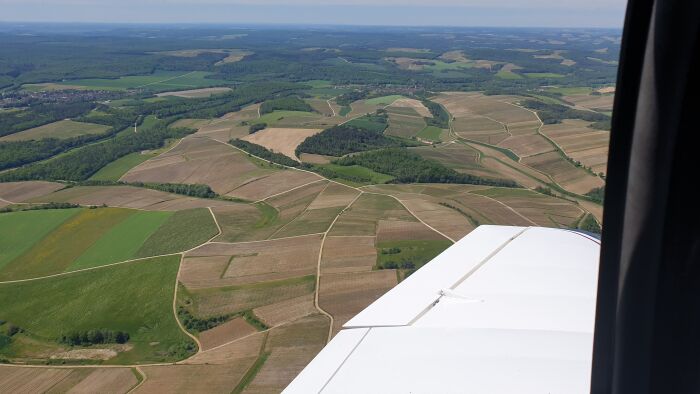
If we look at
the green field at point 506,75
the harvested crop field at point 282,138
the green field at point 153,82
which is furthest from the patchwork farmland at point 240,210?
the green field at point 506,75

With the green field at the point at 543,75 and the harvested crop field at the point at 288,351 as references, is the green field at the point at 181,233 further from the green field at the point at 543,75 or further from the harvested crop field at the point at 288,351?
the green field at the point at 543,75

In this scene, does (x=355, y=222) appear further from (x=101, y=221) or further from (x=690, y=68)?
(x=690, y=68)

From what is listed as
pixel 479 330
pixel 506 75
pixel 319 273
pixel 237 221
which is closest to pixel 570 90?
pixel 506 75

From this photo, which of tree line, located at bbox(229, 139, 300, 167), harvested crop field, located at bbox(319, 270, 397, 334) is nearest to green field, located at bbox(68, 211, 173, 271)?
harvested crop field, located at bbox(319, 270, 397, 334)

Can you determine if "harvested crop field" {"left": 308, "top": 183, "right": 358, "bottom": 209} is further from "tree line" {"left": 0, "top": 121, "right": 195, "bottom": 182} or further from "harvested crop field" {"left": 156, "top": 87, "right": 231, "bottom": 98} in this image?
"harvested crop field" {"left": 156, "top": 87, "right": 231, "bottom": 98}

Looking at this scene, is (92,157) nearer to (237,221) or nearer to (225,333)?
(237,221)

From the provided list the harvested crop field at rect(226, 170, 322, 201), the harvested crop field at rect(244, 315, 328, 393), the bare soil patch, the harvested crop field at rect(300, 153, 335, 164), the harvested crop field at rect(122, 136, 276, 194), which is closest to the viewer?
the harvested crop field at rect(244, 315, 328, 393)

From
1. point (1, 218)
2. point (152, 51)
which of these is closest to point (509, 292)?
point (1, 218)
